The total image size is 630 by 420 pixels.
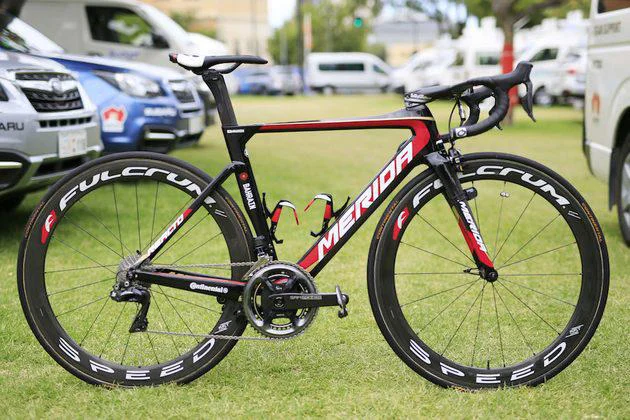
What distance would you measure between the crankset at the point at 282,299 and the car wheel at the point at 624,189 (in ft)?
11.8

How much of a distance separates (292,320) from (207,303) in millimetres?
1502

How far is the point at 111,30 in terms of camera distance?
14.3 meters

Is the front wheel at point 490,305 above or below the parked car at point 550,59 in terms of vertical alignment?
above

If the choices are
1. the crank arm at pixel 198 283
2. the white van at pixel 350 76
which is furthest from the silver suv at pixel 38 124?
the white van at pixel 350 76

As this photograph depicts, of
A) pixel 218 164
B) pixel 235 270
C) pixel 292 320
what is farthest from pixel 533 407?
pixel 218 164

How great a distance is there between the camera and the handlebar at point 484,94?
144 inches

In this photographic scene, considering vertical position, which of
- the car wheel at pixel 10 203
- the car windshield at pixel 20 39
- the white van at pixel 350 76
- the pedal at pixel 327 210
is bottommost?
the white van at pixel 350 76

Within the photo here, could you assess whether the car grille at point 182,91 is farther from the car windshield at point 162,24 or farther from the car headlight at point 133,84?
the car windshield at point 162,24

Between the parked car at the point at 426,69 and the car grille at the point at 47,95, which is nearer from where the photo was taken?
the car grille at the point at 47,95

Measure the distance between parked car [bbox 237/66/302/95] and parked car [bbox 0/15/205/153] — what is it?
36057mm

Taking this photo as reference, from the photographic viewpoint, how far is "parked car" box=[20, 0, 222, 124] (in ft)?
46.3

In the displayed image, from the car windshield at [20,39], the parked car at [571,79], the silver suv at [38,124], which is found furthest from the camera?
the parked car at [571,79]

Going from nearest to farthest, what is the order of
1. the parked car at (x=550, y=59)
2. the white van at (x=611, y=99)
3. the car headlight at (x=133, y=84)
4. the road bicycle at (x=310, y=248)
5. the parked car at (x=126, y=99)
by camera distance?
the road bicycle at (x=310, y=248), the white van at (x=611, y=99), the parked car at (x=126, y=99), the car headlight at (x=133, y=84), the parked car at (x=550, y=59)

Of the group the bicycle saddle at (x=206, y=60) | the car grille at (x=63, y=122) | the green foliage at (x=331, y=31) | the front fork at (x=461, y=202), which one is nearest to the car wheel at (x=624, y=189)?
the front fork at (x=461, y=202)
